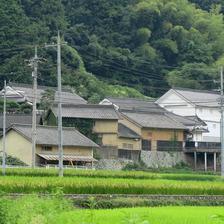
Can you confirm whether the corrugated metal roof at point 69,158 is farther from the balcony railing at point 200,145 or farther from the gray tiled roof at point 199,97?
the gray tiled roof at point 199,97

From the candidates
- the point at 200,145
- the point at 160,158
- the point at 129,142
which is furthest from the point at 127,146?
the point at 200,145

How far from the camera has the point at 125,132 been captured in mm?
52156

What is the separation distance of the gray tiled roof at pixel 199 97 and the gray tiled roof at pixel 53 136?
726 inches

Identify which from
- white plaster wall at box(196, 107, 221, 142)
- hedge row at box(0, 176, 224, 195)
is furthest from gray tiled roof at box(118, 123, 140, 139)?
hedge row at box(0, 176, 224, 195)

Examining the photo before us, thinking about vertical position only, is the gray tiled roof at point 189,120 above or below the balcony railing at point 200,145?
above

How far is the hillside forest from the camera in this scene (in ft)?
212

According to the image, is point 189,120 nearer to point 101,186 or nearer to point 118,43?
point 118,43

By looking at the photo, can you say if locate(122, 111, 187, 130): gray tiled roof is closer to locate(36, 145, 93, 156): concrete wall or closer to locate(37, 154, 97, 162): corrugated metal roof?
locate(36, 145, 93, 156): concrete wall

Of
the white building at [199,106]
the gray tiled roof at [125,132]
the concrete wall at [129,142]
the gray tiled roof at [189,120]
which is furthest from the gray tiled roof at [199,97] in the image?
the concrete wall at [129,142]

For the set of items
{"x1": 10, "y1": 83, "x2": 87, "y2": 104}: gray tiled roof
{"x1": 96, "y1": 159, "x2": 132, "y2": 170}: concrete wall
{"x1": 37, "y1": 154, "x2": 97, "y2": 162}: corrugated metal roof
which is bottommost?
{"x1": 96, "y1": 159, "x2": 132, "y2": 170}: concrete wall

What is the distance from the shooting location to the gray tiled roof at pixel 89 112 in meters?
50.1

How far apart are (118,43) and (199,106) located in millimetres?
16296

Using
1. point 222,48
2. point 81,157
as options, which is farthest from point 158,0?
point 81,157

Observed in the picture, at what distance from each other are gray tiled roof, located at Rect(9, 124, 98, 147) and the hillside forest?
55.2 ft
